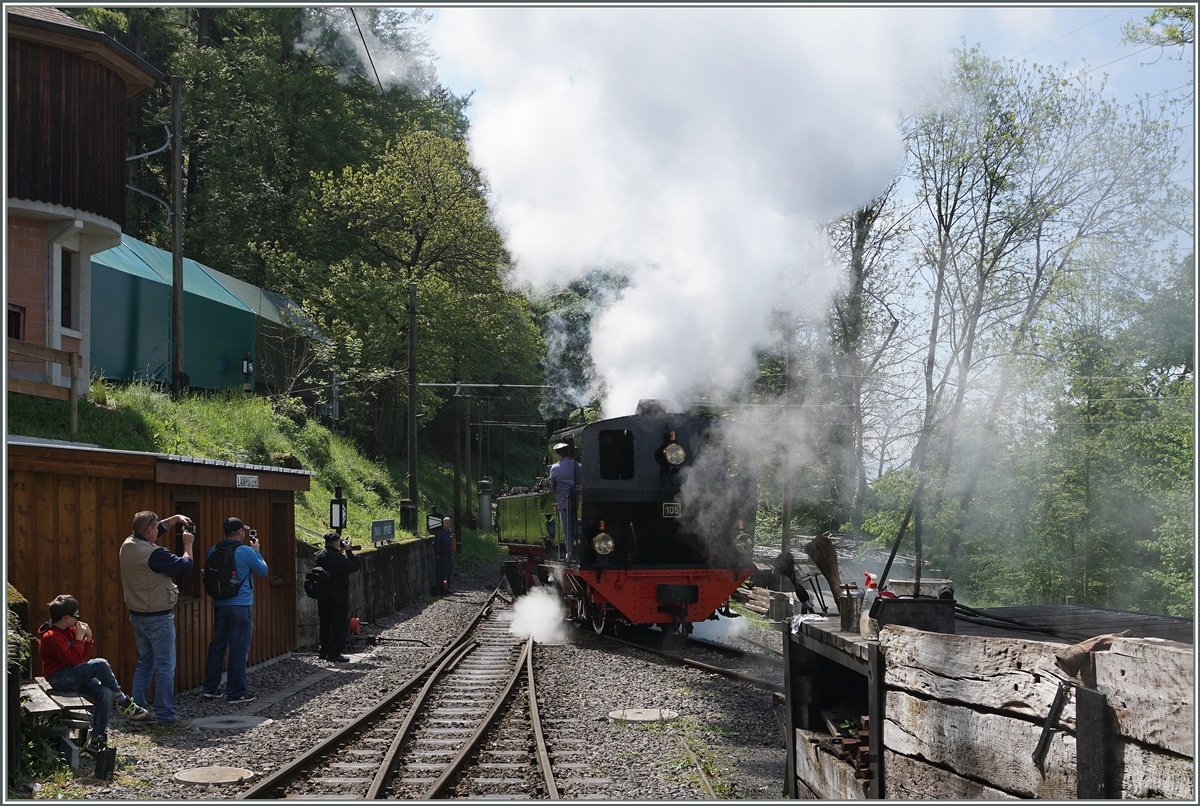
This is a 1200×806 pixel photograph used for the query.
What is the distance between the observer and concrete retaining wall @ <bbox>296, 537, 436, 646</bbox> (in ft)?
47.0

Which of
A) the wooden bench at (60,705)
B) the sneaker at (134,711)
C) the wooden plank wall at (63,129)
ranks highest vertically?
the wooden plank wall at (63,129)

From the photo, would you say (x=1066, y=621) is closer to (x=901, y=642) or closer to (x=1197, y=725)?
(x=901, y=642)

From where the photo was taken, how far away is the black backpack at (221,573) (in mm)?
9320

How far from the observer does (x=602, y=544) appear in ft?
43.3

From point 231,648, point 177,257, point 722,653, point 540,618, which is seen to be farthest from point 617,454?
point 177,257

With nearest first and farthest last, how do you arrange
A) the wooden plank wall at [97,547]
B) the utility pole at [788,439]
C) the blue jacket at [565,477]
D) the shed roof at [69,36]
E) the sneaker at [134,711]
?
the sneaker at [134,711] → the wooden plank wall at [97,547] → the blue jacket at [565,477] → the shed roof at [69,36] → the utility pole at [788,439]

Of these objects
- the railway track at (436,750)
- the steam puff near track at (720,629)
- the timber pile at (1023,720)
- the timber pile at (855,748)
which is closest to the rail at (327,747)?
the railway track at (436,750)

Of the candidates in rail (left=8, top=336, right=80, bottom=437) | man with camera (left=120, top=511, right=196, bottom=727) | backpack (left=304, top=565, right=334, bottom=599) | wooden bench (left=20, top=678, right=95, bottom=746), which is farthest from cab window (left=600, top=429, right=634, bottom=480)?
wooden bench (left=20, top=678, right=95, bottom=746)

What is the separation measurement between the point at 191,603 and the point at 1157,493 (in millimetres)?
16204

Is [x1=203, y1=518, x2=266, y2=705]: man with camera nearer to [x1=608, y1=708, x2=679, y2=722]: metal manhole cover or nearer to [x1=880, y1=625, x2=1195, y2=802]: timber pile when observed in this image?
[x1=608, y1=708, x2=679, y2=722]: metal manhole cover

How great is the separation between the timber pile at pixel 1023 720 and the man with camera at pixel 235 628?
21.5 feet

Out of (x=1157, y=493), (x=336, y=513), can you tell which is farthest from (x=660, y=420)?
(x=1157, y=493)

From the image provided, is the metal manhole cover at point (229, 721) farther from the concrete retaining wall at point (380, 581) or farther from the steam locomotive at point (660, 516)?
the steam locomotive at point (660, 516)

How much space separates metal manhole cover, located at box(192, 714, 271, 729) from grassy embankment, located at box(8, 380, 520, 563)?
6701mm
